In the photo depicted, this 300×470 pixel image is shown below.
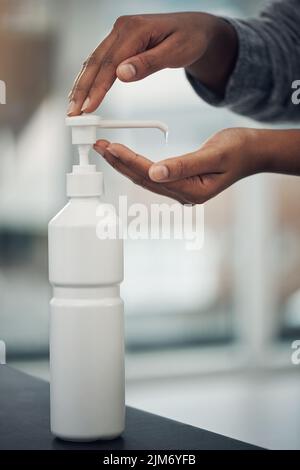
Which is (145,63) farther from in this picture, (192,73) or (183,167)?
(192,73)

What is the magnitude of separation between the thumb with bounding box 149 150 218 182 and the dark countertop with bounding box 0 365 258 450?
0.65 feet

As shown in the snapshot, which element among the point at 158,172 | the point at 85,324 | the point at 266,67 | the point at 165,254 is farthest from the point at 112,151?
the point at 165,254

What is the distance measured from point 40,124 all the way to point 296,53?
6.08ft

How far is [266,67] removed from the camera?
88 centimetres

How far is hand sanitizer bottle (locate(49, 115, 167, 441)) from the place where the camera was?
0.57 meters

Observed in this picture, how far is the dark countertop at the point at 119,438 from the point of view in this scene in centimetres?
55

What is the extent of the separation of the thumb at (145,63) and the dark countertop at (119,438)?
0.28 m

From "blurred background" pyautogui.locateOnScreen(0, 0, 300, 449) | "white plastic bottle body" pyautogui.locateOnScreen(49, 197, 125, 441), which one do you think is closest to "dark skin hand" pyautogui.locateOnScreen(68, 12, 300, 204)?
"white plastic bottle body" pyautogui.locateOnScreen(49, 197, 125, 441)

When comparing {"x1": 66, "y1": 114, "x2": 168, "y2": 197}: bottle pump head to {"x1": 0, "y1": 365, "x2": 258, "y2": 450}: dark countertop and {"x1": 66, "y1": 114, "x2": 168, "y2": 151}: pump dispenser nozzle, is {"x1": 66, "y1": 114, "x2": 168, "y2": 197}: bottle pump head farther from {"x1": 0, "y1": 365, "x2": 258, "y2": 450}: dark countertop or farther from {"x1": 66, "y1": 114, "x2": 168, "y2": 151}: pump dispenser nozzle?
{"x1": 0, "y1": 365, "x2": 258, "y2": 450}: dark countertop

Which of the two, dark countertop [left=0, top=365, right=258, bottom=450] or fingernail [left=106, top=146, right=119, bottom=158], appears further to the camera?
fingernail [left=106, top=146, right=119, bottom=158]
